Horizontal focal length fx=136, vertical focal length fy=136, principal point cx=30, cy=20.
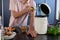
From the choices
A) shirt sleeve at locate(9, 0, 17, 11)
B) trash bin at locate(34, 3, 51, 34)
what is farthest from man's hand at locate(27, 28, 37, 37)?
shirt sleeve at locate(9, 0, 17, 11)

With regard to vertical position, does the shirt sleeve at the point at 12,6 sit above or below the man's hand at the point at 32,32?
above

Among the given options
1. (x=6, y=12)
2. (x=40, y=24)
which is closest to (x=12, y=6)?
(x=6, y=12)

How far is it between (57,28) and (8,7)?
0.51m

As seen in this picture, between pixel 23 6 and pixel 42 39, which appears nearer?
pixel 42 39

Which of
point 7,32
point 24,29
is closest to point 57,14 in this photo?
point 24,29

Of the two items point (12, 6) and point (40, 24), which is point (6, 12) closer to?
point (12, 6)

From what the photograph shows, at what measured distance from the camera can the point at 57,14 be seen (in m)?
1.38

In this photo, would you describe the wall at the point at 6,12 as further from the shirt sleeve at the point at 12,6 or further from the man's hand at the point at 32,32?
the man's hand at the point at 32,32

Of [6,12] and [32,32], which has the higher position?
[6,12]

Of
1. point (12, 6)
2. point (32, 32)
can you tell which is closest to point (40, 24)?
point (32, 32)

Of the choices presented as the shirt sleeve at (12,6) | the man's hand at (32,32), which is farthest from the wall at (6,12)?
the man's hand at (32,32)

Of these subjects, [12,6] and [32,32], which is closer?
[32,32]

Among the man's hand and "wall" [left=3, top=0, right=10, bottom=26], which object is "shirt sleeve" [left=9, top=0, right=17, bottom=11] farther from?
the man's hand

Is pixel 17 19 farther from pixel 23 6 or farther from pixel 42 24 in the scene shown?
pixel 42 24
